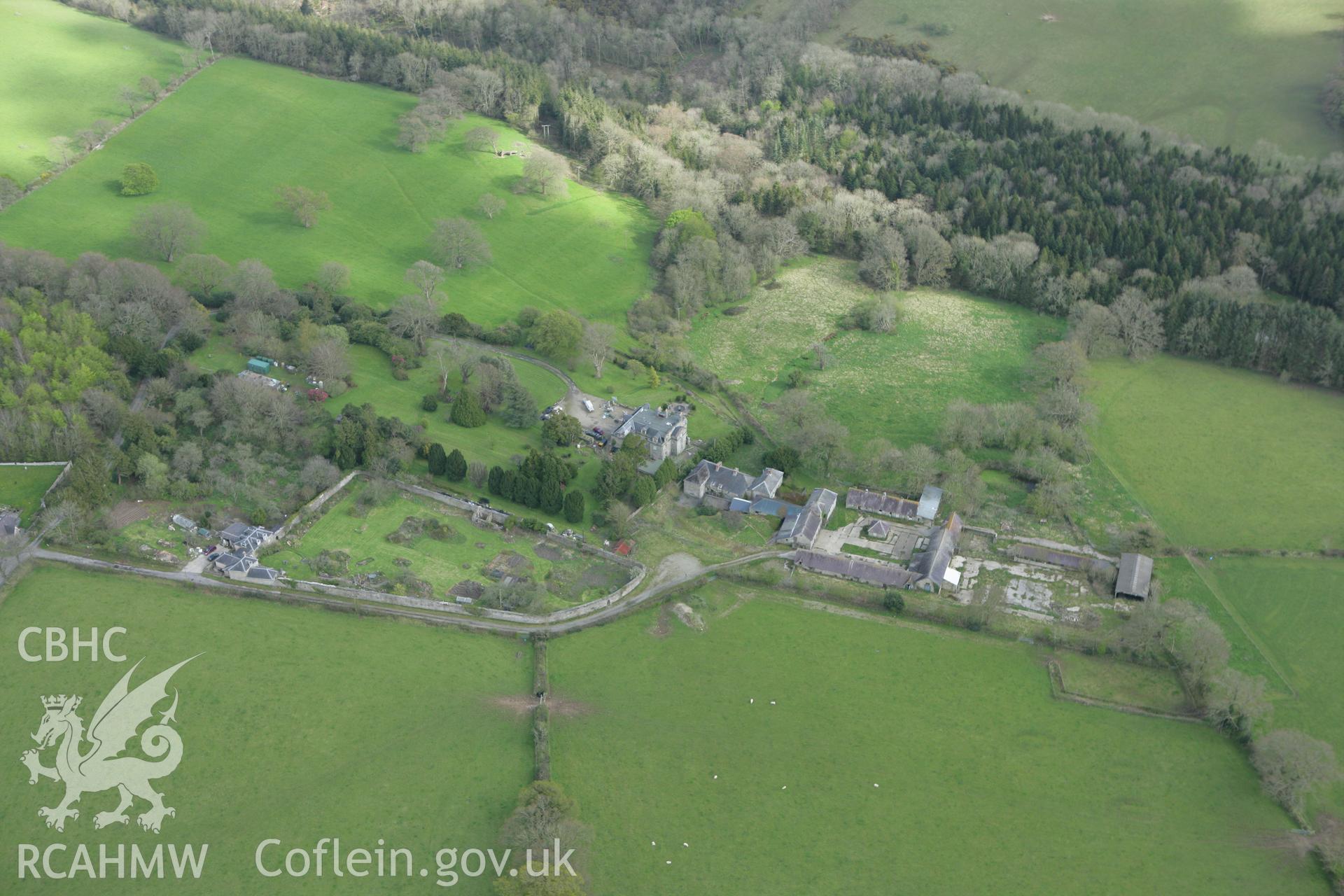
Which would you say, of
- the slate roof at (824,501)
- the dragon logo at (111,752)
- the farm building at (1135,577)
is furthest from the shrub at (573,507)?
the farm building at (1135,577)

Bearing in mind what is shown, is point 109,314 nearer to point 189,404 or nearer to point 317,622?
point 189,404

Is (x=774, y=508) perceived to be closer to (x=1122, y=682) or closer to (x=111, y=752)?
(x=1122, y=682)

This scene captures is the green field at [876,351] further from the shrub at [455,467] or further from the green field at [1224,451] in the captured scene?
the shrub at [455,467]

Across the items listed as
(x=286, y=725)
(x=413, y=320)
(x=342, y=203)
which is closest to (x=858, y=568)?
(x=286, y=725)

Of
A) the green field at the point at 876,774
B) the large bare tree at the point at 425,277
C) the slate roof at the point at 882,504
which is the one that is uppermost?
the large bare tree at the point at 425,277

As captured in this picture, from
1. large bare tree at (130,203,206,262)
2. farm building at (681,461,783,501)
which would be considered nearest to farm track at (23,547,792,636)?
farm building at (681,461,783,501)

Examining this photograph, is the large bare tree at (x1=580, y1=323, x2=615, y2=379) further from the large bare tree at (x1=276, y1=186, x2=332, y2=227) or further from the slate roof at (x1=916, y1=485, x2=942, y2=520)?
the large bare tree at (x1=276, y1=186, x2=332, y2=227)
